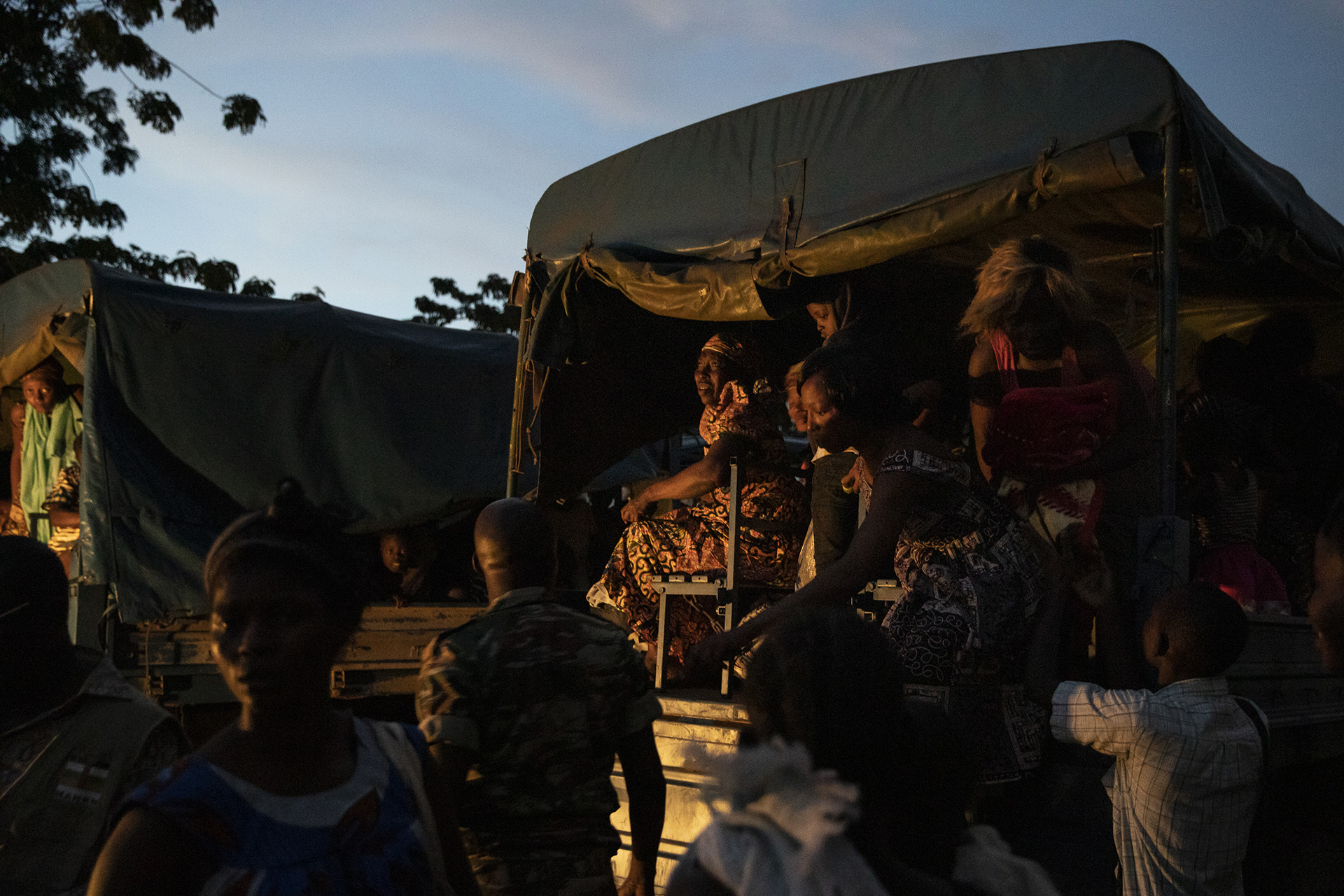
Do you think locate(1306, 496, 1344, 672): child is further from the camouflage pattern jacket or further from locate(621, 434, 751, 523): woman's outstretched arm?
locate(621, 434, 751, 523): woman's outstretched arm

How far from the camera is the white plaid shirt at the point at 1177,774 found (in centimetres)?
290

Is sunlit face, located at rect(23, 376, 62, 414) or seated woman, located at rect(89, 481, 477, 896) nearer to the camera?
seated woman, located at rect(89, 481, 477, 896)

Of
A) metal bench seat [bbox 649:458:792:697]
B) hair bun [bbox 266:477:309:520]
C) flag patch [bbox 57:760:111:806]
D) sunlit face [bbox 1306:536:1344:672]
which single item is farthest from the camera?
metal bench seat [bbox 649:458:792:697]

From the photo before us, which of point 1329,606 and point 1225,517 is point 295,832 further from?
point 1225,517

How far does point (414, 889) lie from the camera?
179cm

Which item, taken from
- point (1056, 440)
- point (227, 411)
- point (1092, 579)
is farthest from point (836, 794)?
point (227, 411)

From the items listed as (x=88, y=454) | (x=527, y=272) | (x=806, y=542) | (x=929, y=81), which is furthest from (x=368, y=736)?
(x=88, y=454)

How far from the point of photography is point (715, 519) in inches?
214

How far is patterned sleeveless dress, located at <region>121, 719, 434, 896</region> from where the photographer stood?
1619mm

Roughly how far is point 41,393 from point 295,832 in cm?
692

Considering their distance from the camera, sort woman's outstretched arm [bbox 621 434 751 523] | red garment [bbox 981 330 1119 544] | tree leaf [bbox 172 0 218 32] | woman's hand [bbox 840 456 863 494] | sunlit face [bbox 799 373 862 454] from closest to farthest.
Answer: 1. sunlit face [bbox 799 373 862 454]
2. red garment [bbox 981 330 1119 544]
3. woman's hand [bbox 840 456 863 494]
4. woman's outstretched arm [bbox 621 434 751 523]
5. tree leaf [bbox 172 0 218 32]

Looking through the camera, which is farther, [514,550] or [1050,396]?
[1050,396]

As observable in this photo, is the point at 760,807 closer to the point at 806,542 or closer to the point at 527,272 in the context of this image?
the point at 806,542

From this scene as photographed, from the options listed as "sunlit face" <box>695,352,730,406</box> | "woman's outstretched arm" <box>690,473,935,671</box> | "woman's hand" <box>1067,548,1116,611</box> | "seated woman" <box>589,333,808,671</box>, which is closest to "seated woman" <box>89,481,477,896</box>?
"woman's outstretched arm" <box>690,473,935,671</box>
